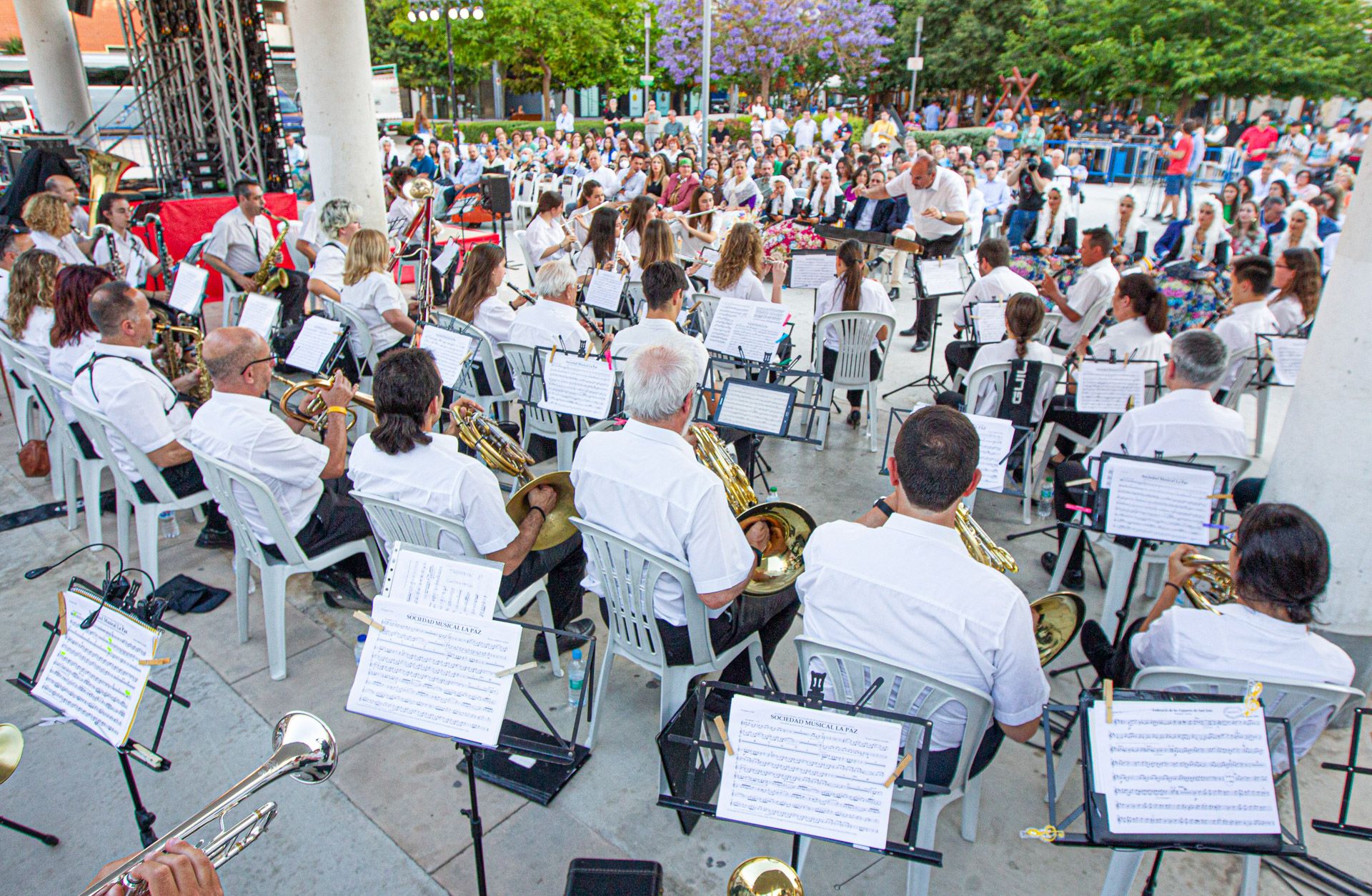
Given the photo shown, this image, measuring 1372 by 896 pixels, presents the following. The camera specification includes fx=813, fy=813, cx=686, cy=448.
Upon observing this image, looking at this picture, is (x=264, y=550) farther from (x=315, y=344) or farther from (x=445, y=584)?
(x=445, y=584)


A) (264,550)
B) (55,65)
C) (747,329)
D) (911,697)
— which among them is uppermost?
(55,65)

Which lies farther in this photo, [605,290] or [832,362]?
[605,290]

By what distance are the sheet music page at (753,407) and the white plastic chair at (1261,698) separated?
1.81 meters

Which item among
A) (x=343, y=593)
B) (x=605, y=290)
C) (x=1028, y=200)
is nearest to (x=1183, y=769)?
(x=343, y=593)

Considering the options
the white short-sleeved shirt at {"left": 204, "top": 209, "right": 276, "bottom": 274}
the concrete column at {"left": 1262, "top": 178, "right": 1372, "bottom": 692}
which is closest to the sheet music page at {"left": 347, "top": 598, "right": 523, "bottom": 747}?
the concrete column at {"left": 1262, "top": 178, "right": 1372, "bottom": 692}

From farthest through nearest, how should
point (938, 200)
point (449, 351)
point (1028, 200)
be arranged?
point (1028, 200) → point (938, 200) → point (449, 351)

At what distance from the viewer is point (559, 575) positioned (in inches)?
140

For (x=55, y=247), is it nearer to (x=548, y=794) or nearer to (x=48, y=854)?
(x=48, y=854)

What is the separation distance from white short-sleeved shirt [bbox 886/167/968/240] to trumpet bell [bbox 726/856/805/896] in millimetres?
7850

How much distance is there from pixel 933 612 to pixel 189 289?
5563 millimetres

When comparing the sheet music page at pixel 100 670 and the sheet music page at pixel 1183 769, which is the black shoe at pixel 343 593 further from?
the sheet music page at pixel 1183 769

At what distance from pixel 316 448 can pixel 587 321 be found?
2686 mm

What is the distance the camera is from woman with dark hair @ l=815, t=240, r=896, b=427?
5.57 metres

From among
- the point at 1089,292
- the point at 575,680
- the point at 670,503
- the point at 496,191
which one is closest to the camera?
the point at 670,503
